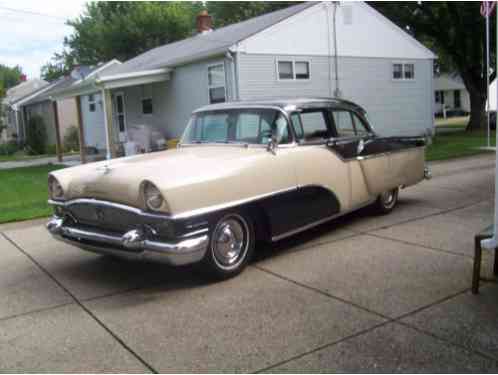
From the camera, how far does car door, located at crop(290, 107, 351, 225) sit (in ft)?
19.3

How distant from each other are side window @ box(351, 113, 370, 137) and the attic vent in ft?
41.3

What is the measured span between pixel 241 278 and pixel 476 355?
7.61ft

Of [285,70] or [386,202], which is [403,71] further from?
[386,202]

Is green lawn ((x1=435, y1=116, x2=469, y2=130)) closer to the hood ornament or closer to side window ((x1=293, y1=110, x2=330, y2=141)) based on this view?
side window ((x1=293, y1=110, x2=330, y2=141))

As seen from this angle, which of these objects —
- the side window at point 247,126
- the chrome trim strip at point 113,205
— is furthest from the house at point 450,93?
the chrome trim strip at point 113,205

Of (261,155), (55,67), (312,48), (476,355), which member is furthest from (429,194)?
(55,67)

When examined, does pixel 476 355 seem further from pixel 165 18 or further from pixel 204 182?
pixel 165 18

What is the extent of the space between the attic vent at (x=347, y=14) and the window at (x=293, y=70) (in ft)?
7.67

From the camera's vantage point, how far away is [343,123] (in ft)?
22.8

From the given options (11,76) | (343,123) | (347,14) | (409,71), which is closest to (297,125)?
(343,123)

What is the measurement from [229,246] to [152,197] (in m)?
0.97

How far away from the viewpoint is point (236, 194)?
5059mm

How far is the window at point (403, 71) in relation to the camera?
69.9ft

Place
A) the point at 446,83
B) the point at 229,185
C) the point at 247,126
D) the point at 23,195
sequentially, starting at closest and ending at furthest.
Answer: the point at 229,185, the point at 247,126, the point at 23,195, the point at 446,83
